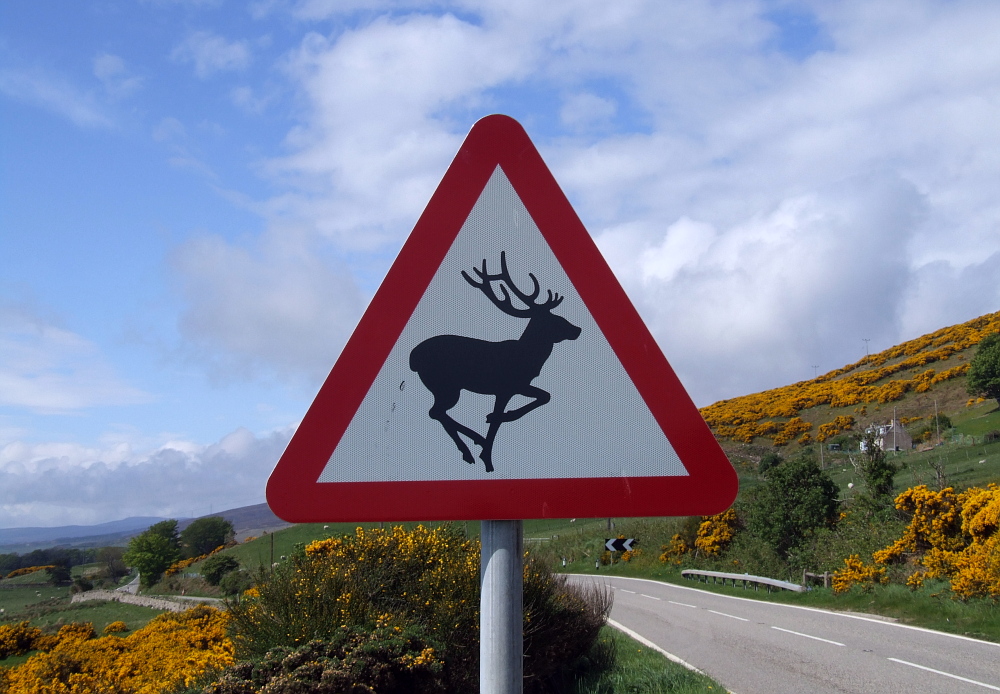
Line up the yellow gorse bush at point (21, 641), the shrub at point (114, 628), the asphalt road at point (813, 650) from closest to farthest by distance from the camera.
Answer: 1. the asphalt road at point (813, 650)
2. the yellow gorse bush at point (21, 641)
3. the shrub at point (114, 628)

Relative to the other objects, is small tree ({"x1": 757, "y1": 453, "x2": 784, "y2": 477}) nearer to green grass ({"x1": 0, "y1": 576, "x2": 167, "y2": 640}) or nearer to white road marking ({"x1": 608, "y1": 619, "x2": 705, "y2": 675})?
white road marking ({"x1": 608, "y1": 619, "x2": 705, "y2": 675})

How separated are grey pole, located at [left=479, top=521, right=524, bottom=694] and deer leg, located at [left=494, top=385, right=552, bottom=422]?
0.25 meters

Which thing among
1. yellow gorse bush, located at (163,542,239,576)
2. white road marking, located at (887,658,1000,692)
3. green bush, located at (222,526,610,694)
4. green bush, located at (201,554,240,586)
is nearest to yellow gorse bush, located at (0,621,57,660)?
green bush, located at (222,526,610,694)

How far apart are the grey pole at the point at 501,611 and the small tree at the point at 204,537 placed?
135 ft

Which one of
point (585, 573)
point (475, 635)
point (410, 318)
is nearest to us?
point (410, 318)

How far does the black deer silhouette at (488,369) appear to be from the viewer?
5.51ft

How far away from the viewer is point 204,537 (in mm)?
40781

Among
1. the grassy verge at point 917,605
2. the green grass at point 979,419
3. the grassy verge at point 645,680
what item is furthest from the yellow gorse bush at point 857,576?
the green grass at point 979,419

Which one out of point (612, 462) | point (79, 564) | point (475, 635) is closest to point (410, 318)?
point (612, 462)

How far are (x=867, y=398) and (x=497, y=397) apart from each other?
62188mm

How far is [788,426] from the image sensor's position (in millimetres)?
54469

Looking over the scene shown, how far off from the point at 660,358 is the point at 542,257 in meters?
0.40

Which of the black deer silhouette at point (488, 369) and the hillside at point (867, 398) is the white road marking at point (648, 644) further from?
the hillside at point (867, 398)

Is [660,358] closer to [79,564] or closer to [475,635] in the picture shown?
[475,635]
